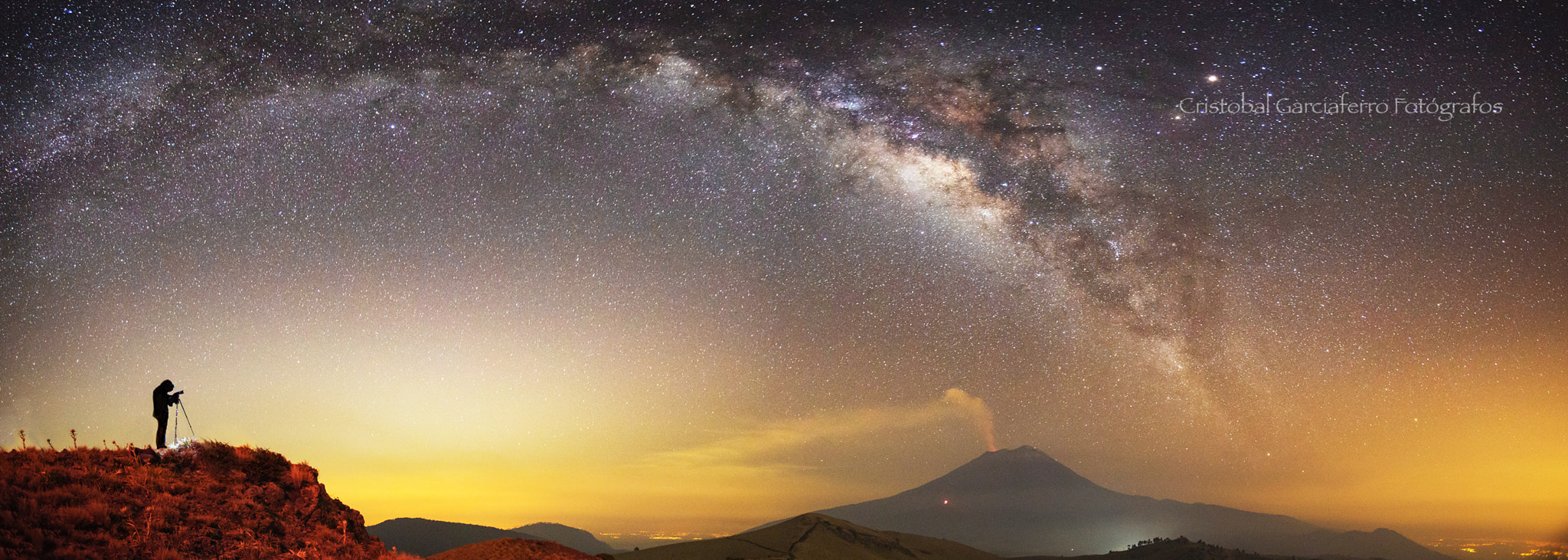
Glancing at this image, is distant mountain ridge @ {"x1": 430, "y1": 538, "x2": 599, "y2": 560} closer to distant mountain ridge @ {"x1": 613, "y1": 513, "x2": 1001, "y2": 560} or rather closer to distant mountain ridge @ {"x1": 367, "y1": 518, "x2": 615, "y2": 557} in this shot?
distant mountain ridge @ {"x1": 613, "y1": 513, "x2": 1001, "y2": 560}

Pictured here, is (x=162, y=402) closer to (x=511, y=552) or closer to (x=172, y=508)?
(x=172, y=508)

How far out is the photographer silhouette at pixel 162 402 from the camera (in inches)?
575

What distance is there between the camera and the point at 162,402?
14.7 m

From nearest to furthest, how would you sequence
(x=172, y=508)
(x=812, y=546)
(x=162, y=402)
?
(x=172, y=508)
(x=162, y=402)
(x=812, y=546)

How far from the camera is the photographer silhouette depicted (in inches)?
575

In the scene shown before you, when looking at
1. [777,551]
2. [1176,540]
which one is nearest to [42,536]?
[777,551]

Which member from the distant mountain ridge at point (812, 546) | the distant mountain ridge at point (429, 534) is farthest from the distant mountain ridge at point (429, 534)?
the distant mountain ridge at point (812, 546)

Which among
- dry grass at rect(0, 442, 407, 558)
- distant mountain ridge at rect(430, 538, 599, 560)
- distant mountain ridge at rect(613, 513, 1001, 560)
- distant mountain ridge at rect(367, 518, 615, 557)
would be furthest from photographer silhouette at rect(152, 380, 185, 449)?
distant mountain ridge at rect(367, 518, 615, 557)

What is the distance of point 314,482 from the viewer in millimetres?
15820

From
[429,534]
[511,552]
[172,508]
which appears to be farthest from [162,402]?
[429,534]

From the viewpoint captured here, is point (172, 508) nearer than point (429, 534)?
Yes

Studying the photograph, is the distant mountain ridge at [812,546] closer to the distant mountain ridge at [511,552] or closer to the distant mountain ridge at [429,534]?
the distant mountain ridge at [511,552]

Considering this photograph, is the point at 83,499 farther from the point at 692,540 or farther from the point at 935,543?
the point at 935,543

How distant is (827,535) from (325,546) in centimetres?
8891
